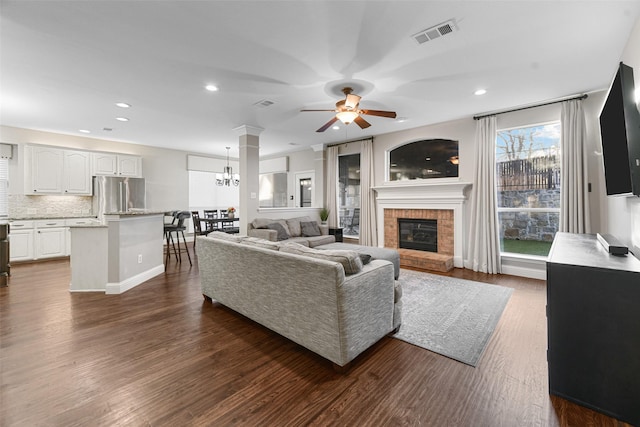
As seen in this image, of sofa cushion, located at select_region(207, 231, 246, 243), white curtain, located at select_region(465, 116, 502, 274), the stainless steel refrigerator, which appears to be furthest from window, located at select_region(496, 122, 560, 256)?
the stainless steel refrigerator

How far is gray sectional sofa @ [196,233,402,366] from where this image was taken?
6.28 ft

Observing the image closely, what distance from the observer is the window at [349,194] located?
7051 millimetres

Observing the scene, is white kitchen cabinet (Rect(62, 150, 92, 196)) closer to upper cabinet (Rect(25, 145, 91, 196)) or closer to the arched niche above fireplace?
upper cabinet (Rect(25, 145, 91, 196))

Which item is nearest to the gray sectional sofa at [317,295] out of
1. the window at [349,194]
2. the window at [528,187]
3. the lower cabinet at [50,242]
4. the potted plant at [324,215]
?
the window at [528,187]

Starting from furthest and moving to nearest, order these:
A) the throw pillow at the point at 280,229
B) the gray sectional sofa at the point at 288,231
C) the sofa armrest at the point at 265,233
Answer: the throw pillow at the point at 280,229
the gray sectional sofa at the point at 288,231
the sofa armrest at the point at 265,233

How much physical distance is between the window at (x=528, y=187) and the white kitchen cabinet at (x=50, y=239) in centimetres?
902

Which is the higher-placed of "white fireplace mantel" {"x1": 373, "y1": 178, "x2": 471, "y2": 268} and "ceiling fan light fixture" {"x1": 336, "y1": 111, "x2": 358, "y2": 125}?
"ceiling fan light fixture" {"x1": 336, "y1": 111, "x2": 358, "y2": 125}

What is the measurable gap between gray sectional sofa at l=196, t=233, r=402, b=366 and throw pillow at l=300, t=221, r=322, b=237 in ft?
10.1

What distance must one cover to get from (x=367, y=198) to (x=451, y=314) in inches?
149

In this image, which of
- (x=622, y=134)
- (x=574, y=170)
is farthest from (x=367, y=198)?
(x=622, y=134)

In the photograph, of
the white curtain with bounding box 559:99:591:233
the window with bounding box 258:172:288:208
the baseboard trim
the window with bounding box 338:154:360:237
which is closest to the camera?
the baseboard trim

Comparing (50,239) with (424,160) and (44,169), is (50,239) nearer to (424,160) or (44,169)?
(44,169)

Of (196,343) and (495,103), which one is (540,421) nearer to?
(196,343)

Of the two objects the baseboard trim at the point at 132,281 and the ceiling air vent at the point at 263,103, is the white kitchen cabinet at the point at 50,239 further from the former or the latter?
the ceiling air vent at the point at 263,103
